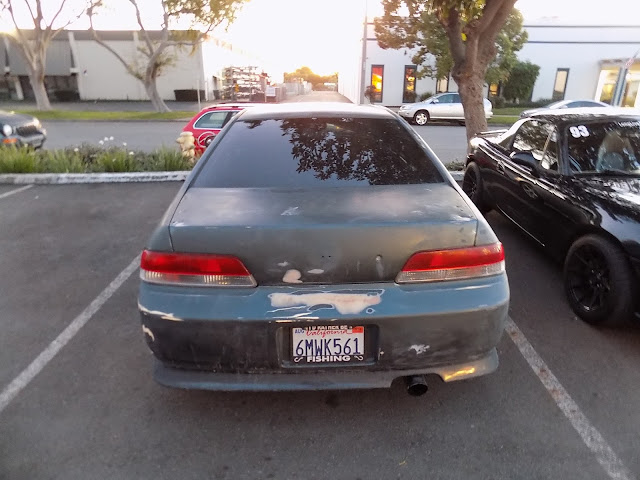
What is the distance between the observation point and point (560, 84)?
29.8m

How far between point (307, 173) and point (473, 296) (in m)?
1.18

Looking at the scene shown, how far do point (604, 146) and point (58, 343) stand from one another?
4.78 metres

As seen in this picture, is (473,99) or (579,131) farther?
(473,99)

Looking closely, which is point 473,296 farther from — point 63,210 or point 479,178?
point 63,210

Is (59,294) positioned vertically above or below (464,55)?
below

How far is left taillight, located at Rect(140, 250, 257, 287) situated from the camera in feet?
7.17

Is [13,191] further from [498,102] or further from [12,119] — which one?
[498,102]

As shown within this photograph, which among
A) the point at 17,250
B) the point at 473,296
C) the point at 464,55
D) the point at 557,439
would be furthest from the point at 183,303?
the point at 464,55

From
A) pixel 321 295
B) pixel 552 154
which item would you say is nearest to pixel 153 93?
pixel 552 154

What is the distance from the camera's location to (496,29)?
7.93 meters

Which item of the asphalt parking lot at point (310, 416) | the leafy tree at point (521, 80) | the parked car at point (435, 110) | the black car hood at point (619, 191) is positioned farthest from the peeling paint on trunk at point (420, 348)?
the leafy tree at point (521, 80)

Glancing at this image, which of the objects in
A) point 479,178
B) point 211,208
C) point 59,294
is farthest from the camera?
point 479,178

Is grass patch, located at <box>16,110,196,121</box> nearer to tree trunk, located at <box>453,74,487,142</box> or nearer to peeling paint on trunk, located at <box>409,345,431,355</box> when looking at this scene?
tree trunk, located at <box>453,74,487,142</box>

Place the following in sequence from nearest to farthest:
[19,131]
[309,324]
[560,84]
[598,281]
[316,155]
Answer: [309,324], [316,155], [598,281], [19,131], [560,84]
